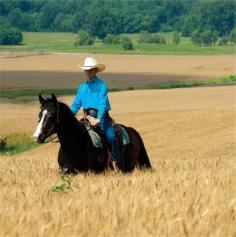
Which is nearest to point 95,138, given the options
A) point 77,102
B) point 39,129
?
point 77,102

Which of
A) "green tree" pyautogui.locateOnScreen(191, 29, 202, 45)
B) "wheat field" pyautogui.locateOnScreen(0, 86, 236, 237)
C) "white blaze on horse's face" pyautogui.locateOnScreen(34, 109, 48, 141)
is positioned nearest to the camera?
"wheat field" pyautogui.locateOnScreen(0, 86, 236, 237)

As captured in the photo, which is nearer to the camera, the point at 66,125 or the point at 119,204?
the point at 119,204

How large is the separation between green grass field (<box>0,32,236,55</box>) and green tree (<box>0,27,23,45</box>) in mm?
1864

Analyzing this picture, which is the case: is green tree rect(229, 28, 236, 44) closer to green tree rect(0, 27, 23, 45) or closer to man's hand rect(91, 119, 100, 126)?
green tree rect(0, 27, 23, 45)

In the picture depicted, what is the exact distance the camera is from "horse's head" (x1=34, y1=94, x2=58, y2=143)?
12.0m

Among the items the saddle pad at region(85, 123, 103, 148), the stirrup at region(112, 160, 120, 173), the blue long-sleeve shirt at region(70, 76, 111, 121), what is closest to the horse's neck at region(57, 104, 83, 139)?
the saddle pad at region(85, 123, 103, 148)

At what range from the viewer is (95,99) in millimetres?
12617

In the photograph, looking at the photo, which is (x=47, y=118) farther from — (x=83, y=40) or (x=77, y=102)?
(x=83, y=40)

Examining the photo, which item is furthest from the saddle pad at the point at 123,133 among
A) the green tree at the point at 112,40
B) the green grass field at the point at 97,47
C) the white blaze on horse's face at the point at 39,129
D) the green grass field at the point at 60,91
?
the green tree at the point at 112,40

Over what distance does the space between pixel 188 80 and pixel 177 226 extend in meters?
72.0

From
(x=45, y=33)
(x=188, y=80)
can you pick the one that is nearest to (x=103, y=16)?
(x=45, y=33)

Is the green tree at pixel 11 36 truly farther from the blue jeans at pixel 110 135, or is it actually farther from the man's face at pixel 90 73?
the man's face at pixel 90 73

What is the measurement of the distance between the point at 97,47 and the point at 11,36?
74.2 feet

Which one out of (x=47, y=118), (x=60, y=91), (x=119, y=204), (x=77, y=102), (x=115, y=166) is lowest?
(x=60, y=91)
